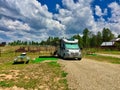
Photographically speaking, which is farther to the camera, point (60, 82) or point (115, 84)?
point (60, 82)

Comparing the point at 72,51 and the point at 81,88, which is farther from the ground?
the point at 72,51

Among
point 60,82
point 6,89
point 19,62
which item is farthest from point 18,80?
point 19,62

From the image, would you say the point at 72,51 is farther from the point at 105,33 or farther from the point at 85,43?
the point at 105,33

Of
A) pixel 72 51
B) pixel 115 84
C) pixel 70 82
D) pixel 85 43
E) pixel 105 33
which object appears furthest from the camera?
pixel 105 33

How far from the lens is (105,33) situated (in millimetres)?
114688

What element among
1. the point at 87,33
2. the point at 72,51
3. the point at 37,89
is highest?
the point at 87,33

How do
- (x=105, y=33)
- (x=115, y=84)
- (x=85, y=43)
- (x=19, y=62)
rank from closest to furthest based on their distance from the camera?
(x=115, y=84)
(x=19, y=62)
(x=85, y=43)
(x=105, y=33)

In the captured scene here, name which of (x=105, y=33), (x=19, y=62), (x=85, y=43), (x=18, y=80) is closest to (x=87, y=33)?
(x=85, y=43)

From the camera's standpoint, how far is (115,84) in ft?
34.9

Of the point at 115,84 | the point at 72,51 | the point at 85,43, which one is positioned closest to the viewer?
the point at 115,84

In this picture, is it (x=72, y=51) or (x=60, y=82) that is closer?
→ (x=60, y=82)

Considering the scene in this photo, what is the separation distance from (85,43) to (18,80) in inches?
3045

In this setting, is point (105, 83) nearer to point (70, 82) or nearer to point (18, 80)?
point (70, 82)

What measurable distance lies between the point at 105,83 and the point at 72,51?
55.3ft
